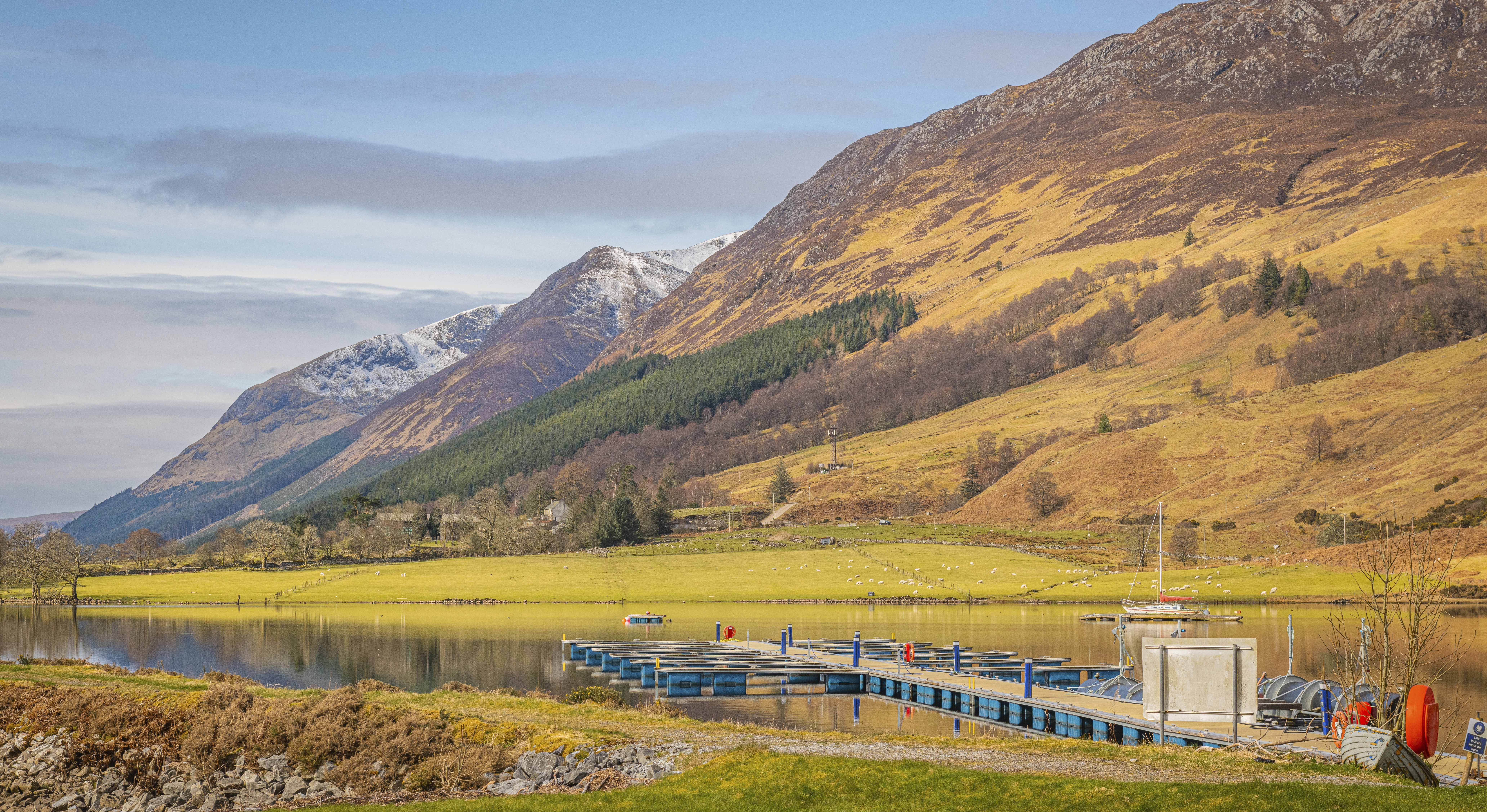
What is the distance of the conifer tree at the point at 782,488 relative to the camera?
192 meters

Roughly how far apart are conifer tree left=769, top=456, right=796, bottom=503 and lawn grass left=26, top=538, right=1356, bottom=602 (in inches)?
1899

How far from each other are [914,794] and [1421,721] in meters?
10.7

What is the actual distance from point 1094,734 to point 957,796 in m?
18.2

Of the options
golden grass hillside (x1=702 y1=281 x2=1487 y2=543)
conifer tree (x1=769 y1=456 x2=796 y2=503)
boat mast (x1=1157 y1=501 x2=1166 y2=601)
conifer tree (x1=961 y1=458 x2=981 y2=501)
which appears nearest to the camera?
boat mast (x1=1157 y1=501 x2=1166 y2=601)

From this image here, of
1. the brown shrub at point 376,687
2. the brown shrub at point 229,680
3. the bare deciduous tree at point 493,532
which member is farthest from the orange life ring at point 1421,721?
the bare deciduous tree at point 493,532

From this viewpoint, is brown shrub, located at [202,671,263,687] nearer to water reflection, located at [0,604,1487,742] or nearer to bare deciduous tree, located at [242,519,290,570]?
water reflection, located at [0,604,1487,742]

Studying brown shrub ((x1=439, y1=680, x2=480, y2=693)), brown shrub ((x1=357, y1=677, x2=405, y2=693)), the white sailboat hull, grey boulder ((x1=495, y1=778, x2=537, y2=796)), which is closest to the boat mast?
the white sailboat hull

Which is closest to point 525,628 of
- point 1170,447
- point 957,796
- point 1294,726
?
point 1294,726

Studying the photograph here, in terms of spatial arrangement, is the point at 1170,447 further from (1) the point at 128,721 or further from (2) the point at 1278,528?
(1) the point at 128,721

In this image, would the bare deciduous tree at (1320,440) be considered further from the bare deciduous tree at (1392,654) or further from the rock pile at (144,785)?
the rock pile at (144,785)

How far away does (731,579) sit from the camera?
119 m

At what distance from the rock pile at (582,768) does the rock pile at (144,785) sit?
4216mm

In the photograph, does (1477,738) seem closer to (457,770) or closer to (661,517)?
(457,770)

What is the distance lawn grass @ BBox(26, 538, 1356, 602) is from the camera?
10431cm
